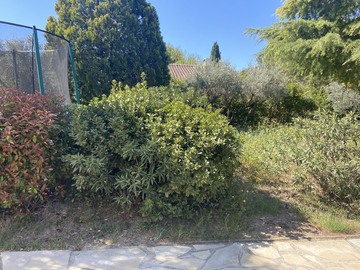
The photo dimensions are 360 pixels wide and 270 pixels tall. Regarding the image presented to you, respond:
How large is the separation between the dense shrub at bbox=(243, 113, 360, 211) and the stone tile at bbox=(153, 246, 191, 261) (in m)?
1.92

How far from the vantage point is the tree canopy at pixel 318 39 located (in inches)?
184

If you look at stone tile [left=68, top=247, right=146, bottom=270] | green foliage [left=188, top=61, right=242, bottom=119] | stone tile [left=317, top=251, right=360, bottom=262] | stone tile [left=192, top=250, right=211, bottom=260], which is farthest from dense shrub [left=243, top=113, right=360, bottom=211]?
green foliage [left=188, top=61, right=242, bottom=119]

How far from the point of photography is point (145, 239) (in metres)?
2.67

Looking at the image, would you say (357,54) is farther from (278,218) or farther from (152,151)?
(152,151)

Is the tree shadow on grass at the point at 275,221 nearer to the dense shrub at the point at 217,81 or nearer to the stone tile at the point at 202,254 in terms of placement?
the stone tile at the point at 202,254

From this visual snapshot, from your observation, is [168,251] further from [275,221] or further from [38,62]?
[38,62]

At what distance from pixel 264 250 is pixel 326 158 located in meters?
1.60

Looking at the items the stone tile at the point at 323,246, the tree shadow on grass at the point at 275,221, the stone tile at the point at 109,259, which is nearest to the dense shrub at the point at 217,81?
the tree shadow on grass at the point at 275,221

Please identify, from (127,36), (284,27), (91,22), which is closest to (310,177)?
(284,27)

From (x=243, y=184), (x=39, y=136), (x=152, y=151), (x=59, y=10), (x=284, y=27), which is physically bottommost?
(x=243, y=184)

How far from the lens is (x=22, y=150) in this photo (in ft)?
8.71

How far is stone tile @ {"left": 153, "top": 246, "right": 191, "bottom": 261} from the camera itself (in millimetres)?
2387

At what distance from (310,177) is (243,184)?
36.8 inches

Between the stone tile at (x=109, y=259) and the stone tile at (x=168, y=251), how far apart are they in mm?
132
